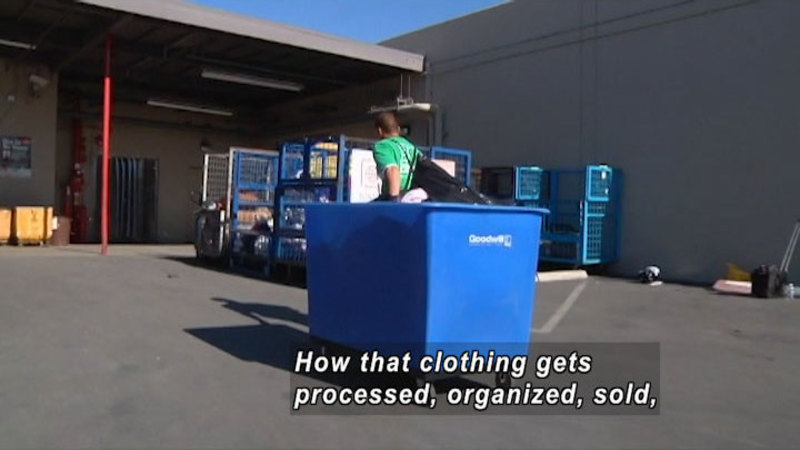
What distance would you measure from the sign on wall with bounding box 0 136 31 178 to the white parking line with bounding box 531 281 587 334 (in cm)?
1501

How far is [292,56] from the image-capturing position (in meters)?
18.3

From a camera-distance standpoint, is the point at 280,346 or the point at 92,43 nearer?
the point at 280,346

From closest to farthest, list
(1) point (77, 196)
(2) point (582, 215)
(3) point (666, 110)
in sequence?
(3) point (666, 110), (2) point (582, 215), (1) point (77, 196)

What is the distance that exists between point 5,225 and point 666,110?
1563 centimetres

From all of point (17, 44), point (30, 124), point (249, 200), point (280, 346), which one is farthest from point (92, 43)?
point (280, 346)

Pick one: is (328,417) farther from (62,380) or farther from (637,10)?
(637,10)

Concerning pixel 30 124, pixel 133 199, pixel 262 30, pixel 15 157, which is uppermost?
pixel 262 30

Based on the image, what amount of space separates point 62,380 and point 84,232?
1845cm

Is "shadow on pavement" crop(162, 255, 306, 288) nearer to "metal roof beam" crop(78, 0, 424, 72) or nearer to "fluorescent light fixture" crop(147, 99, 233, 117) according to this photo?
"metal roof beam" crop(78, 0, 424, 72)

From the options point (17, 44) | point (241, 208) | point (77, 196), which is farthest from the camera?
point (77, 196)

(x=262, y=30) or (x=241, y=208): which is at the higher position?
(x=262, y=30)

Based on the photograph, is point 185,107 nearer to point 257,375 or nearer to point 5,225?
point 5,225

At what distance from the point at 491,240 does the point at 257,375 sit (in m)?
1.98

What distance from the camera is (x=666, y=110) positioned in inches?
517
